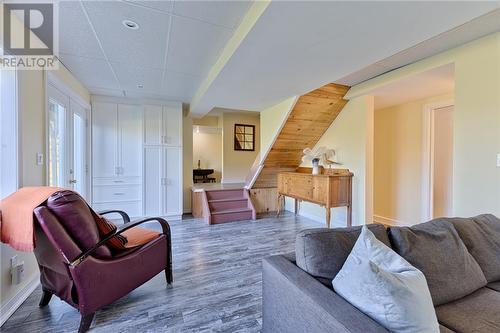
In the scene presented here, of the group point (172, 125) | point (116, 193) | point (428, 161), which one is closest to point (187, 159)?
point (172, 125)

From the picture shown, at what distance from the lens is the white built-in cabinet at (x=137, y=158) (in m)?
4.29

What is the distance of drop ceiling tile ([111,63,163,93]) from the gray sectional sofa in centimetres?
292

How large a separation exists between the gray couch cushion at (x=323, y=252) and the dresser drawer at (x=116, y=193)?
412cm

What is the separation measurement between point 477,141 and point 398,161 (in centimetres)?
189

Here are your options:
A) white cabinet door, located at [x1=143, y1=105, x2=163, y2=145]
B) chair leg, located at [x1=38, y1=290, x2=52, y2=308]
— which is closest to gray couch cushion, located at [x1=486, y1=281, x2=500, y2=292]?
chair leg, located at [x1=38, y1=290, x2=52, y2=308]

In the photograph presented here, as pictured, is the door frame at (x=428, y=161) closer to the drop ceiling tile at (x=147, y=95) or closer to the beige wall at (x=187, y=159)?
the drop ceiling tile at (x=147, y=95)

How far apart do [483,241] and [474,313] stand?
2.08 ft

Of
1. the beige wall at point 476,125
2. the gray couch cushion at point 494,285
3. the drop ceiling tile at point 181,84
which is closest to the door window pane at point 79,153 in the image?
the drop ceiling tile at point 181,84

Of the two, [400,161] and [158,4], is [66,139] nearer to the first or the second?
[158,4]

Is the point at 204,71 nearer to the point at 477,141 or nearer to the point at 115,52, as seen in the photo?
the point at 115,52

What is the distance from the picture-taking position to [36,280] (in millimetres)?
2188

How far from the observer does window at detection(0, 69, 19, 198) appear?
1.84 m

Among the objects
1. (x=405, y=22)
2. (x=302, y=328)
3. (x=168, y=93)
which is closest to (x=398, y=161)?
(x=405, y=22)

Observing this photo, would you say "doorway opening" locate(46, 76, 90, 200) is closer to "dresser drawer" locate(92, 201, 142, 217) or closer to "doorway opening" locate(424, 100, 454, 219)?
"dresser drawer" locate(92, 201, 142, 217)
